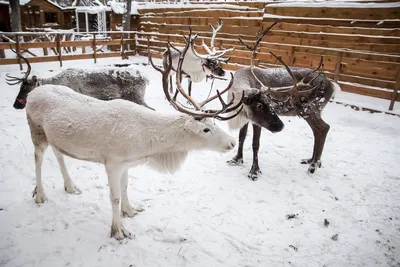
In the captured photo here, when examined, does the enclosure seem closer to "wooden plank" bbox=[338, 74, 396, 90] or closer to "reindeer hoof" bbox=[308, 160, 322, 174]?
"reindeer hoof" bbox=[308, 160, 322, 174]

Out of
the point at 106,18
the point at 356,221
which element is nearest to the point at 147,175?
the point at 356,221

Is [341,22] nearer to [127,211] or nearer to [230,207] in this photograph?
[230,207]

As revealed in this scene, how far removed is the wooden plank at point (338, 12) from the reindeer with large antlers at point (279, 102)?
5.71 metres

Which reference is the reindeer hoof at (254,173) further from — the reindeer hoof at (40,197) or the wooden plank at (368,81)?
the wooden plank at (368,81)

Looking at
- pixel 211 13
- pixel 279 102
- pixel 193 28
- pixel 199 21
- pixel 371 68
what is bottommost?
pixel 279 102

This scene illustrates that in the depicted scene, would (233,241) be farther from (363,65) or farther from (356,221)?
(363,65)

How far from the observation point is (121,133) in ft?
8.47

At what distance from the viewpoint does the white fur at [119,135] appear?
102 inches

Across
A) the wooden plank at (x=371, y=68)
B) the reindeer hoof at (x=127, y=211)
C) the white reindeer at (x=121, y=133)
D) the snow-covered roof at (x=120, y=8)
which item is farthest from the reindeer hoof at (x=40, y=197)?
the snow-covered roof at (x=120, y=8)

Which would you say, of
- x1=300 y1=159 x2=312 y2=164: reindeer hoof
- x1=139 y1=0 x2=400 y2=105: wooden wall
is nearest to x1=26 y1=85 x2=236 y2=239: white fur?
x1=300 y1=159 x2=312 y2=164: reindeer hoof

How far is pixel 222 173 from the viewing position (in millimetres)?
4203

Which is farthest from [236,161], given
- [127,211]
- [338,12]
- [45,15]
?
[45,15]

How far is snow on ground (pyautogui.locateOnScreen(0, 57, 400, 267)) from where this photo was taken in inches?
104

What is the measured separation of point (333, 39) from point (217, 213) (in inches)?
333
